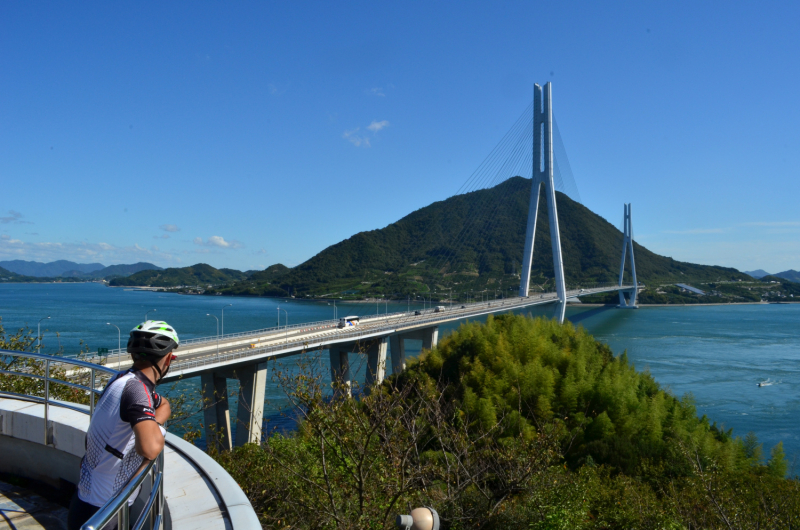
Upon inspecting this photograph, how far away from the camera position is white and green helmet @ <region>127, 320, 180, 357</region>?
2.10 meters

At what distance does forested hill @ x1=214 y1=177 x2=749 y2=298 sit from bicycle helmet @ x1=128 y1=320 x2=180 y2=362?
7089 cm

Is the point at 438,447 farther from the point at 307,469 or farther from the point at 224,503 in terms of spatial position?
the point at 224,503

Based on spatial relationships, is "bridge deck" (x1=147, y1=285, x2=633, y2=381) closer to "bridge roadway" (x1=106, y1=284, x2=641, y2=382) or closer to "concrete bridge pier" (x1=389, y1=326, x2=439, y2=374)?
"bridge roadway" (x1=106, y1=284, x2=641, y2=382)

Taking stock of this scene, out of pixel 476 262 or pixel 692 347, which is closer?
pixel 692 347

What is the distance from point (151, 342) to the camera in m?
2.14

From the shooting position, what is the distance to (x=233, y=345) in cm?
2416

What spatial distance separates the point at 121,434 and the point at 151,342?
1.20 feet

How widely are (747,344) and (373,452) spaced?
48.2m

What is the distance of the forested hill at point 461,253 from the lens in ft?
262

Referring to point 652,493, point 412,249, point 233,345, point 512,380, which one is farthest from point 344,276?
point 652,493

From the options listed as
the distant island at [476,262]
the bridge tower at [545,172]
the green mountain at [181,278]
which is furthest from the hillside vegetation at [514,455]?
the green mountain at [181,278]

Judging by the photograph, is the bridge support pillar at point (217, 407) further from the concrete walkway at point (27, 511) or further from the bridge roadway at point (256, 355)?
the concrete walkway at point (27, 511)

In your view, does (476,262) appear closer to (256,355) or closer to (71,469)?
(256,355)

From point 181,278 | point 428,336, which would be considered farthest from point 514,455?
point 181,278
